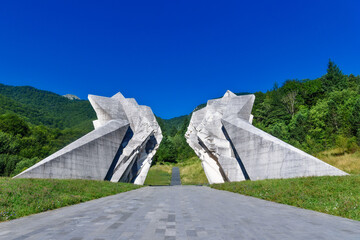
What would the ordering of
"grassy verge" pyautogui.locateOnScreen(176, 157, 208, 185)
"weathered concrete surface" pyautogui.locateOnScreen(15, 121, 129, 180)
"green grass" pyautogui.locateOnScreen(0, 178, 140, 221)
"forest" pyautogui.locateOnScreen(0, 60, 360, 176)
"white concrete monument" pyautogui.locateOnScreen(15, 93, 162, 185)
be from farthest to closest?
"grassy verge" pyautogui.locateOnScreen(176, 157, 208, 185) → "forest" pyautogui.locateOnScreen(0, 60, 360, 176) → "white concrete monument" pyautogui.locateOnScreen(15, 93, 162, 185) → "weathered concrete surface" pyautogui.locateOnScreen(15, 121, 129, 180) → "green grass" pyautogui.locateOnScreen(0, 178, 140, 221)

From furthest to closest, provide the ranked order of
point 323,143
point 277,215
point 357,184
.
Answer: point 323,143 < point 357,184 < point 277,215

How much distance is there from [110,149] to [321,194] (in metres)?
14.7

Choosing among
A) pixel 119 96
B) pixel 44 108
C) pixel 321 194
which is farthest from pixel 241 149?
pixel 44 108

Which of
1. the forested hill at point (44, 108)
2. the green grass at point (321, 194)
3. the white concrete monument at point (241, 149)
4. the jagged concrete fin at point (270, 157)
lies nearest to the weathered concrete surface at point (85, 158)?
the white concrete monument at point (241, 149)

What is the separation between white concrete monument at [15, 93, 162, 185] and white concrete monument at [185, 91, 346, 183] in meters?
5.64

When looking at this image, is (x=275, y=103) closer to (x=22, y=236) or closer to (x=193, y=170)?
(x=193, y=170)

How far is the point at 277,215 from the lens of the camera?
6035 mm

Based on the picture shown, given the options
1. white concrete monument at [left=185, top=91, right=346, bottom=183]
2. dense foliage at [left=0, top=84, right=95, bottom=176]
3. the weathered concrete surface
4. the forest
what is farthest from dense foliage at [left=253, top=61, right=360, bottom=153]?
dense foliage at [left=0, top=84, right=95, bottom=176]

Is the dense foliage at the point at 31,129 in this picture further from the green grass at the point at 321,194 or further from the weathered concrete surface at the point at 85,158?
the green grass at the point at 321,194

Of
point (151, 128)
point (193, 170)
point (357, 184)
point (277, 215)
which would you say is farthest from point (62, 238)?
point (193, 170)

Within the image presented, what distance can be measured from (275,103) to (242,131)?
4036cm

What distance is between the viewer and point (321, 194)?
7727 millimetres

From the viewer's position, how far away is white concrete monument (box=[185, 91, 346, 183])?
1323cm

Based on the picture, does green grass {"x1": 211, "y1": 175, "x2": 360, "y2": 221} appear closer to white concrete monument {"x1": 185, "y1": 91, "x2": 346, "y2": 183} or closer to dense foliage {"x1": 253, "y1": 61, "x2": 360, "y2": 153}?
white concrete monument {"x1": 185, "y1": 91, "x2": 346, "y2": 183}
